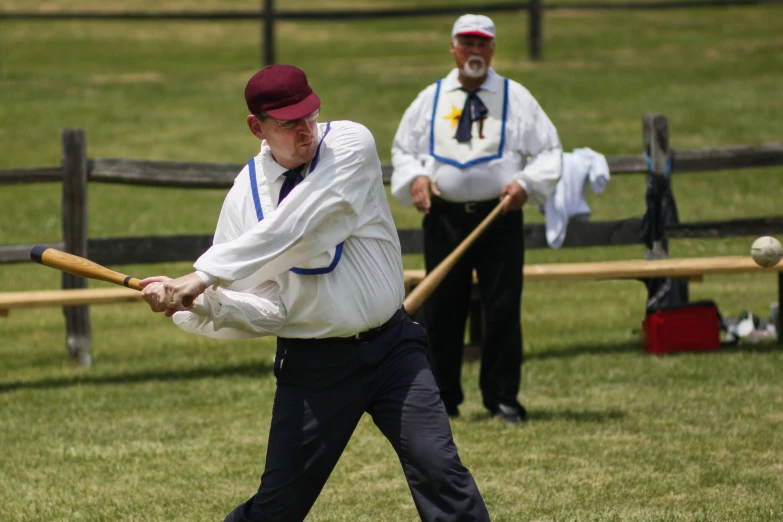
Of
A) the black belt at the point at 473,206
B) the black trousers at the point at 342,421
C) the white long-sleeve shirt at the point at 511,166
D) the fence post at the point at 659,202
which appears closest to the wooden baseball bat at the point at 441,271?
the black belt at the point at 473,206

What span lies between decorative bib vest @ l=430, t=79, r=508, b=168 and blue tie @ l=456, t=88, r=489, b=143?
0.02m

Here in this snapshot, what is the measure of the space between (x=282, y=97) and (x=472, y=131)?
10.5 ft

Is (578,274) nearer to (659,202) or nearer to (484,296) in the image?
(659,202)

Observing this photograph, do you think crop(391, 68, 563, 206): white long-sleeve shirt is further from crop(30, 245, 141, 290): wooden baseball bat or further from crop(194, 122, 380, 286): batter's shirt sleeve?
crop(30, 245, 141, 290): wooden baseball bat

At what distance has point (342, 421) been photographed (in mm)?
4227

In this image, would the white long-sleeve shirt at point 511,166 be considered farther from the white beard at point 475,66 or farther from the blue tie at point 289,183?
the blue tie at point 289,183

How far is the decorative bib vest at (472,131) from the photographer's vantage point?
6.97 meters

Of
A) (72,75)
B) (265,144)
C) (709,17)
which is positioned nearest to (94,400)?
(265,144)

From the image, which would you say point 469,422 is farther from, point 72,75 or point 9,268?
point 72,75

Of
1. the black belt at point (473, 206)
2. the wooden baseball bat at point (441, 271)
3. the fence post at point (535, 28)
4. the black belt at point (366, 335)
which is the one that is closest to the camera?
the black belt at point (366, 335)

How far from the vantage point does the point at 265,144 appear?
13.9 ft

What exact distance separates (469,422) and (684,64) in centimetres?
1478

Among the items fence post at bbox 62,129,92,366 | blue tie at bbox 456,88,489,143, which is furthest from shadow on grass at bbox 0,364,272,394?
blue tie at bbox 456,88,489,143

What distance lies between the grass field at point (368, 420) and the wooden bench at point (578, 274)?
58 centimetres
